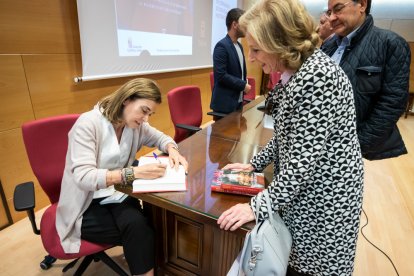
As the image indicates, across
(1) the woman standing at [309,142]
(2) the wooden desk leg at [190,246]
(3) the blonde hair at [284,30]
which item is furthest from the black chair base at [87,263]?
(3) the blonde hair at [284,30]

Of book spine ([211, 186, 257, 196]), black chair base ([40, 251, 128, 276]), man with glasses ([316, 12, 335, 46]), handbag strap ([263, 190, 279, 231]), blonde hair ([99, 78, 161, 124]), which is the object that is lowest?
black chair base ([40, 251, 128, 276])

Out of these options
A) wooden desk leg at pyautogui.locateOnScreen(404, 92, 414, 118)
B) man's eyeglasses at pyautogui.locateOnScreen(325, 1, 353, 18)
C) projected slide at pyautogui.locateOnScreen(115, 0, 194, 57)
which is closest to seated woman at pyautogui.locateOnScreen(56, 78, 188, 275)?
man's eyeglasses at pyautogui.locateOnScreen(325, 1, 353, 18)

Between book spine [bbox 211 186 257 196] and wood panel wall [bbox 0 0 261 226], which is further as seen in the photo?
wood panel wall [bbox 0 0 261 226]

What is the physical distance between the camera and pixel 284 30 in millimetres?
688

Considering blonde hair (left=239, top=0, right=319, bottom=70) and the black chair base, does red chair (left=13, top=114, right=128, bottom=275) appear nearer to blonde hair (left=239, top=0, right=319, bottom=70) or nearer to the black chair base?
the black chair base

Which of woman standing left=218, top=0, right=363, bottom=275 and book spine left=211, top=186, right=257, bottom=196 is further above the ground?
woman standing left=218, top=0, right=363, bottom=275

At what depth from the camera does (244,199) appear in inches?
38.5

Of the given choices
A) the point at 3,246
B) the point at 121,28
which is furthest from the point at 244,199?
the point at 121,28

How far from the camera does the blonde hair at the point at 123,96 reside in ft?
3.87

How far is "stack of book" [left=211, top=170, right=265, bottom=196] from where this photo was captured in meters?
0.99

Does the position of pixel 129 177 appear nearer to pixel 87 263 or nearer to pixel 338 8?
pixel 87 263

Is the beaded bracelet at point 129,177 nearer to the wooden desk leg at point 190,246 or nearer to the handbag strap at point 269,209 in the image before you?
the wooden desk leg at point 190,246

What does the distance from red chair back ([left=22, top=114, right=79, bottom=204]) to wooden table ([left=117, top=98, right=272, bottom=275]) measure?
18.6 inches

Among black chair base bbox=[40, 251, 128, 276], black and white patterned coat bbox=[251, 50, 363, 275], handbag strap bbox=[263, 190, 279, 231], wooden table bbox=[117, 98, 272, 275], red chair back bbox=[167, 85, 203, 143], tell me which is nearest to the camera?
black and white patterned coat bbox=[251, 50, 363, 275]
